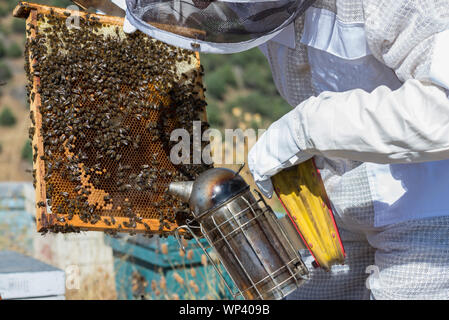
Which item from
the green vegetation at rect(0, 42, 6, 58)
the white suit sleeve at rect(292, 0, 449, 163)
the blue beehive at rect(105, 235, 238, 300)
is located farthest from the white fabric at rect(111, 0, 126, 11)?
the green vegetation at rect(0, 42, 6, 58)

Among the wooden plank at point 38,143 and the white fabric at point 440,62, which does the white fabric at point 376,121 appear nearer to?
the white fabric at point 440,62

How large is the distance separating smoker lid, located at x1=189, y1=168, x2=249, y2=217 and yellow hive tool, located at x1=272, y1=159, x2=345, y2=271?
208 mm

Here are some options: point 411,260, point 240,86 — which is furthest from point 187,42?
point 240,86

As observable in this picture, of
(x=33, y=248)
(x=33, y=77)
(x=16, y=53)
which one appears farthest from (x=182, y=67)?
(x=16, y=53)

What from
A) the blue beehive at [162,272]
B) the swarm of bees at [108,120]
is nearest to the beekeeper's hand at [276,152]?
the swarm of bees at [108,120]

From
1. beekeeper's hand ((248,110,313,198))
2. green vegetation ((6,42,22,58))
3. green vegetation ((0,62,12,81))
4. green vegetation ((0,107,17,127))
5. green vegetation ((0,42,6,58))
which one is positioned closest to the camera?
beekeeper's hand ((248,110,313,198))

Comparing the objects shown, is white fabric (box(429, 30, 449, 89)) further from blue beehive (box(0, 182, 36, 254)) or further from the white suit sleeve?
blue beehive (box(0, 182, 36, 254))

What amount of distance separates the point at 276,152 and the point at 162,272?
2.48 m

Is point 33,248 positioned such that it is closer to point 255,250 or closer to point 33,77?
point 33,77

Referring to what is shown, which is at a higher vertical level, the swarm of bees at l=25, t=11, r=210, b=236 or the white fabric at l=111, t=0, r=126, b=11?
the white fabric at l=111, t=0, r=126, b=11

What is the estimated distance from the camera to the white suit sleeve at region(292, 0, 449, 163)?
230 centimetres

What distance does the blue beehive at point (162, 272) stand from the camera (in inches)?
186

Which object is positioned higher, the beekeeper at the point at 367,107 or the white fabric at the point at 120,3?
the white fabric at the point at 120,3

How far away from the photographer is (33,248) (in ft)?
22.1
